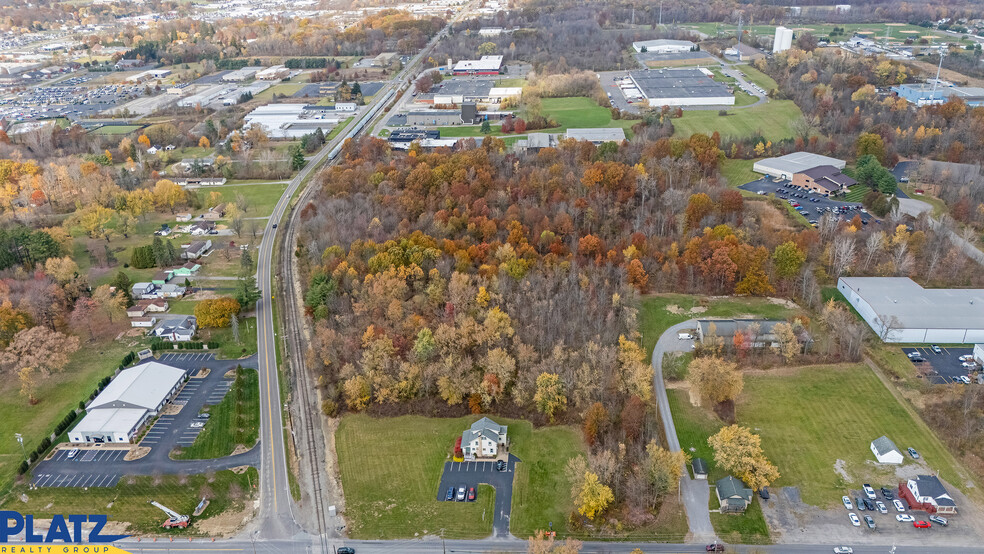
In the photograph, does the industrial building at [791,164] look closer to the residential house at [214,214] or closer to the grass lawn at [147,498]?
the residential house at [214,214]

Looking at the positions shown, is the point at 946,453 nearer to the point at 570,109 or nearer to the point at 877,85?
the point at 570,109

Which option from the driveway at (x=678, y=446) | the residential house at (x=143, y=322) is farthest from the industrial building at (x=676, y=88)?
the residential house at (x=143, y=322)

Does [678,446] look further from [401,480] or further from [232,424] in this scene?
[232,424]

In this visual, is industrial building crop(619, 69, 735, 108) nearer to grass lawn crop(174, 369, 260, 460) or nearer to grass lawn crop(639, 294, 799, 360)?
grass lawn crop(639, 294, 799, 360)

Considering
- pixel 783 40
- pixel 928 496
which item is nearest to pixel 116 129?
pixel 928 496

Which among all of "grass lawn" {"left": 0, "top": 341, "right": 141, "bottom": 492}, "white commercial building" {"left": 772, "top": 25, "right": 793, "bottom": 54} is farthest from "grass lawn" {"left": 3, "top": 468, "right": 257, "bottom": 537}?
"white commercial building" {"left": 772, "top": 25, "right": 793, "bottom": 54}

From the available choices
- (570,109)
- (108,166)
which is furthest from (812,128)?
(108,166)

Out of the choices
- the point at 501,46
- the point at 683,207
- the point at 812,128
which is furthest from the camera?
the point at 501,46
